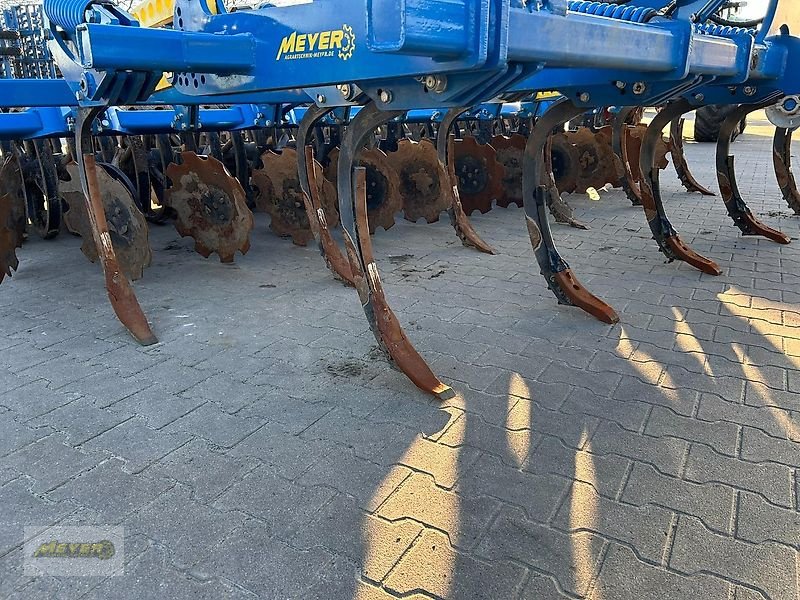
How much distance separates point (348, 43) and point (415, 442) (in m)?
1.13

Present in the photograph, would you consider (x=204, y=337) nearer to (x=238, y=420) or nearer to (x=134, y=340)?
(x=134, y=340)

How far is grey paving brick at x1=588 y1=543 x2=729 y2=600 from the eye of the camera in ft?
4.14

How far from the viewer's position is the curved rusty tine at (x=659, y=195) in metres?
3.44

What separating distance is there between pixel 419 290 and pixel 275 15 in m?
1.74

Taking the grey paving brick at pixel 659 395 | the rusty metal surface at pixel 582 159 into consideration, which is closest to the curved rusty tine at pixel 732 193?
the rusty metal surface at pixel 582 159

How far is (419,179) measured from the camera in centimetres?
471

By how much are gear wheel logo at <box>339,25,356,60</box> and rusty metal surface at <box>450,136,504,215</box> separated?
136 inches

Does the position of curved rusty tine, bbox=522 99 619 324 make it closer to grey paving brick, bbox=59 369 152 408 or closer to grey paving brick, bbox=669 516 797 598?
grey paving brick, bbox=669 516 797 598

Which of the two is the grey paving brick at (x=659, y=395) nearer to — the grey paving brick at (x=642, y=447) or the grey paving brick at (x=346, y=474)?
the grey paving brick at (x=642, y=447)

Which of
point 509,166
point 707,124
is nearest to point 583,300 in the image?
point 509,166

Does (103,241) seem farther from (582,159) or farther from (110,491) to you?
(582,159)

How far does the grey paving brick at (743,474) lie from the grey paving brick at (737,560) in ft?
0.71

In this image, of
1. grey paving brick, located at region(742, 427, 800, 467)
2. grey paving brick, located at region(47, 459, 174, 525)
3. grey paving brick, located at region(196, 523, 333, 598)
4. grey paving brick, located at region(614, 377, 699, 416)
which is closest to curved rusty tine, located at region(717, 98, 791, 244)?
grey paving brick, located at region(614, 377, 699, 416)

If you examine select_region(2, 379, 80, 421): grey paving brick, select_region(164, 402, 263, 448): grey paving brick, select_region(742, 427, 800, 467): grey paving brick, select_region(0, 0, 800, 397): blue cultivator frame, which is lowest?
select_region(2, 379, 80, 421): grey paving brick
